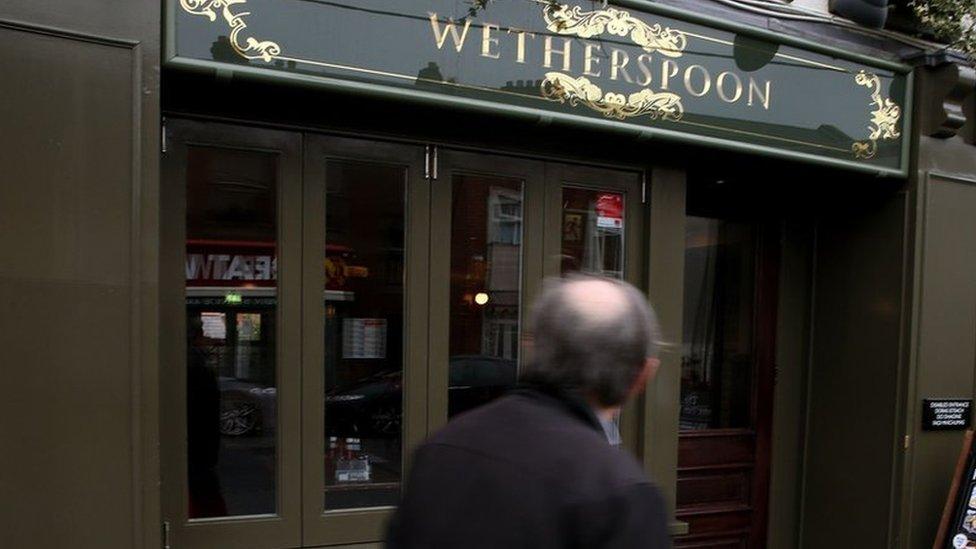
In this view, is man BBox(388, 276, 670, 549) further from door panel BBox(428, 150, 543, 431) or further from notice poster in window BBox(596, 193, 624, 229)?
notice poster in window BBox(596, 193, 624, 229)

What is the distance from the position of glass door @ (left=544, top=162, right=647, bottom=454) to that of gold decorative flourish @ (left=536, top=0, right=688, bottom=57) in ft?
2.19

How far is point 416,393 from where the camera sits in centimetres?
381

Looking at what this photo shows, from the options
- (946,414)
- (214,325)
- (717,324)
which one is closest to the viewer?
(214,325)

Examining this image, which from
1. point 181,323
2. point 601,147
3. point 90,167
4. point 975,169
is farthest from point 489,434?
point 975,169

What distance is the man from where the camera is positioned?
131 cm

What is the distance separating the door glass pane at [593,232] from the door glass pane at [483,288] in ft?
1.00

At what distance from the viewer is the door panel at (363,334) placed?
11.9 feet

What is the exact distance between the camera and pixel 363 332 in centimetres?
377

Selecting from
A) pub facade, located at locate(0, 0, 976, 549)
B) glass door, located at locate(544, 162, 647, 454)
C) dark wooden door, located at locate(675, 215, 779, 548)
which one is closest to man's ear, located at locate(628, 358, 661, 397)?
pub facade, located at locate(0, 0, 976, 549)

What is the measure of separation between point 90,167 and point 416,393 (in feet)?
5.62

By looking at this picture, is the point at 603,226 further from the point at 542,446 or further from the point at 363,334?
the point at 542,446

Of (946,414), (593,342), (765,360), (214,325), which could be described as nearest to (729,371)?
(765,360)

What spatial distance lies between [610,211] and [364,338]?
1.49 metres

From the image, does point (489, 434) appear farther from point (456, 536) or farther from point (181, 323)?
point (181, 323)
